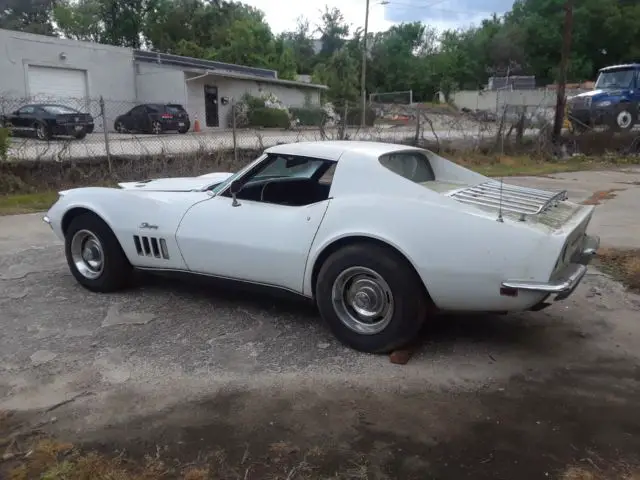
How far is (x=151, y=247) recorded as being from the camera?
4492 mm

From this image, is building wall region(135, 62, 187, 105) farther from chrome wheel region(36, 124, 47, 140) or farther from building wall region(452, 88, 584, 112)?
building wall region(452, 88, 584, 112)

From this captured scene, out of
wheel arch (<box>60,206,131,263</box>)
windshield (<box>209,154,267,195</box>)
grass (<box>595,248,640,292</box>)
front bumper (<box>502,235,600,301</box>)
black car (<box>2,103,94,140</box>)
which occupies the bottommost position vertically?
grass (<box>595,248,640,292</box>)

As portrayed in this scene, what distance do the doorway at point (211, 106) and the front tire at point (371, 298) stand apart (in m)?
29.5

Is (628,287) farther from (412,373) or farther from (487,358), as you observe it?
(412,373)

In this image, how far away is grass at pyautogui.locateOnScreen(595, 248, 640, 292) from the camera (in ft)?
17.4

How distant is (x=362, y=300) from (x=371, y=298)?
7 centimetres

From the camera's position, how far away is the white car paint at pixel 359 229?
3309 mm

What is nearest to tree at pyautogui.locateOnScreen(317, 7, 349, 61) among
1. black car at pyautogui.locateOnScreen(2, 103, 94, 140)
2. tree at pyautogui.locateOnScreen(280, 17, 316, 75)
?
tree at pyautogui.locateOnScreen(280, 17, 316, 75)

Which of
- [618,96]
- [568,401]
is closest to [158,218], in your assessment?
[568,401]

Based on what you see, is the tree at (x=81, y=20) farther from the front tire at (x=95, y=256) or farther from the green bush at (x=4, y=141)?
the front tire at (x=95, y=256)

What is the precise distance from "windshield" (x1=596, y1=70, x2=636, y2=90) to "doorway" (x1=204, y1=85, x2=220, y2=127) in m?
19.6

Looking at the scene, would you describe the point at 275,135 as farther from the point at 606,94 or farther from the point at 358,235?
the point at 358,235

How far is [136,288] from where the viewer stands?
5.07 metres

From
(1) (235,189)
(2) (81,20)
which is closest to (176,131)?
(1) (235,189)
